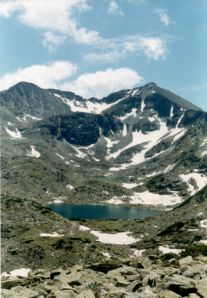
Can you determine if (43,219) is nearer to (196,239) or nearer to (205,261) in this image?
(196,239)

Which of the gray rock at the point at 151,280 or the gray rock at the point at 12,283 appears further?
the gray rock at the point at 12,283

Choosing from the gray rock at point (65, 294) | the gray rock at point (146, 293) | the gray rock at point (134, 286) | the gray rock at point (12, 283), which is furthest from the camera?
the gray rock at point (12, 283)

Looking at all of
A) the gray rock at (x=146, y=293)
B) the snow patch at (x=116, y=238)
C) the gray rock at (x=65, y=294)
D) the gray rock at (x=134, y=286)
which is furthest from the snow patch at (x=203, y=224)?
the gray rock at (x=65, y=294)

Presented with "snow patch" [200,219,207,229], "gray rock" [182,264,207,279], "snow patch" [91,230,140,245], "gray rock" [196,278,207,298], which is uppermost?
"snow patch" [200,219,207,229]

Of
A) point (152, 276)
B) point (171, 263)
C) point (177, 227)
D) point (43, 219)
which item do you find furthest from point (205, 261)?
point (43, 219)

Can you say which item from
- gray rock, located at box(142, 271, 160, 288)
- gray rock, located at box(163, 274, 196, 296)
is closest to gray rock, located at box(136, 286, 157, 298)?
gray rock, located at box(163, 274, 196, 296)

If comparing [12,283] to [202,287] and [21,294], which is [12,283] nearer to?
[21,294]

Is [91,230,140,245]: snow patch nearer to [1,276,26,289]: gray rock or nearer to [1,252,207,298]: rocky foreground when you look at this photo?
[1,276,26,289]: gray rock

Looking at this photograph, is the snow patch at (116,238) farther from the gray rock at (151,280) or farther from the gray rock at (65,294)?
the gray rock at (65,294)

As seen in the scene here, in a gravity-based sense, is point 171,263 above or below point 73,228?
below
